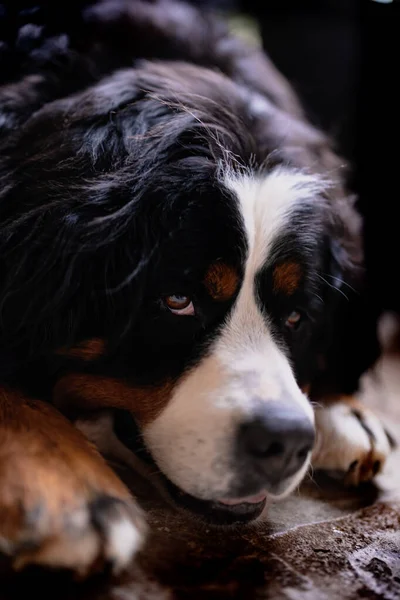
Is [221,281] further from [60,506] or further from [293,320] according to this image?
[60,506]

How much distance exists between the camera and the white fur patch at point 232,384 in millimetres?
1151

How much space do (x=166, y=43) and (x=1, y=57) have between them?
41 centimetres

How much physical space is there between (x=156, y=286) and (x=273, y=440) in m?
0.34

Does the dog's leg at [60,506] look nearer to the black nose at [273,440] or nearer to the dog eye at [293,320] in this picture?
the black nose at [273,440]

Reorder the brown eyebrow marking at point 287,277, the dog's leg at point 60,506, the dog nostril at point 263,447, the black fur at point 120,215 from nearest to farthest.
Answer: the dog's leg at point 60,506 < the dog nostril at point 263,447 < the black fur at point 120,215 < the brown eyebrow marking at point 287,277

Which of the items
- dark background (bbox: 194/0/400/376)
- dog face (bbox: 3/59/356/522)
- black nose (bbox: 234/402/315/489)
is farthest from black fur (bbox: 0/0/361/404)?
dark background (bbox: 194/0/400/376)

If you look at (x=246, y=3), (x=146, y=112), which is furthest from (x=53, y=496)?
(x=246, y=3)

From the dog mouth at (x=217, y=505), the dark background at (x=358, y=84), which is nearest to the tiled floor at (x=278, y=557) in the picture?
the dog mouth at (x=217, y=505)

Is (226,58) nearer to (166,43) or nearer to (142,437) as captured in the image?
(166,43)

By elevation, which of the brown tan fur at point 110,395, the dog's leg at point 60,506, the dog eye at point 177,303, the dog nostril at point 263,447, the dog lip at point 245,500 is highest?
the dog eye at point 177,303

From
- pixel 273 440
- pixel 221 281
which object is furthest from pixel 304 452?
pixel 221 281

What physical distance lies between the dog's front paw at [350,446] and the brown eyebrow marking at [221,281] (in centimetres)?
47

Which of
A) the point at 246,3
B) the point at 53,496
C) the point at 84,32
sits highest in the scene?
the point at 246,3

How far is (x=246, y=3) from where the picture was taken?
1973mm
